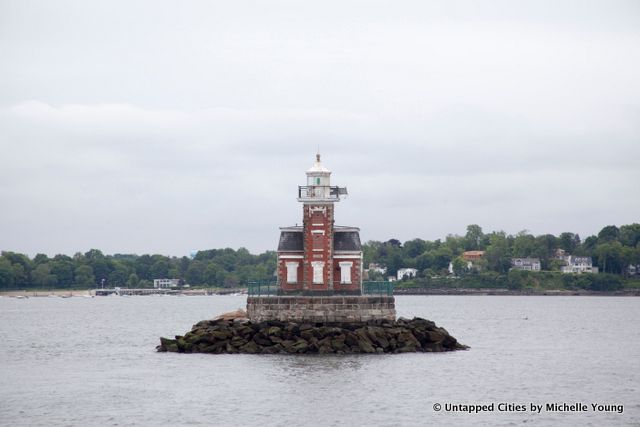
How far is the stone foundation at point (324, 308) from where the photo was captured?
57.0m

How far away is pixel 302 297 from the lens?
57.2m

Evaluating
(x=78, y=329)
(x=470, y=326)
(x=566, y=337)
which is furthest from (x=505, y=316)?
(x=78, y=329)

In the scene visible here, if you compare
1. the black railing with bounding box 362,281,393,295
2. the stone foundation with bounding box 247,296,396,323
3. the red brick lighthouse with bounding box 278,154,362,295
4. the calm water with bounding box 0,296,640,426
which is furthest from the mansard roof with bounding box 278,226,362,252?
the calm water with bounding box 0,296,640,426

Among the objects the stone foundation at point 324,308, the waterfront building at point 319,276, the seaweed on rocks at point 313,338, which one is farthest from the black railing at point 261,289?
the seaweed on rocks at point 313,338

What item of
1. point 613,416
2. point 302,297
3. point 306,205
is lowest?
point 613,416

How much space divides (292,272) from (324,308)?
3.24 meters

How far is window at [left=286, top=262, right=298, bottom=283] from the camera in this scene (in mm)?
59094

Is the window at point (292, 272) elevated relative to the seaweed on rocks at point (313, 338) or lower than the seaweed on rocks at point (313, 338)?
elevated

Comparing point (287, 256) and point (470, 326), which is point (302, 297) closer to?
point (287, 256)

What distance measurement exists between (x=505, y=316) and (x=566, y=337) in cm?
3679


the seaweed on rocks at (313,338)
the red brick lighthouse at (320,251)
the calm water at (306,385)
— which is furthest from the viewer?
the red brick lighthouse at (320,251)

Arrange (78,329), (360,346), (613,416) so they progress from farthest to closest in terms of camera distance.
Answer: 1. (78,329)
2. (360,346)
3. (613,416)

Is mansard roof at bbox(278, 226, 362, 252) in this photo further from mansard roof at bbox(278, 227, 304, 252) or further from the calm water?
the calm water

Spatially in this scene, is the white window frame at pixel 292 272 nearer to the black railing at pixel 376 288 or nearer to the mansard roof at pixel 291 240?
the mansard roof at pixel 291 240
